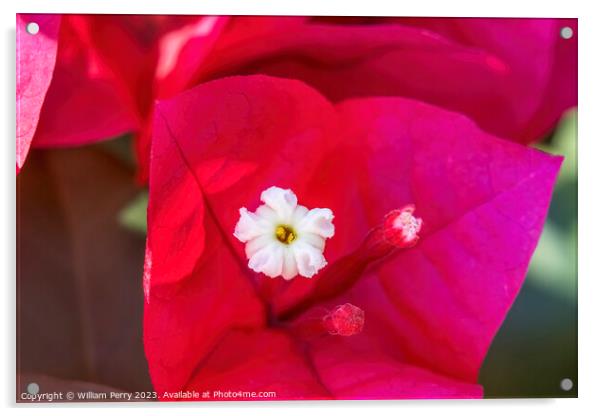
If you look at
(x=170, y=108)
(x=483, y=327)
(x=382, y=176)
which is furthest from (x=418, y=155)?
(x=170, y=108)

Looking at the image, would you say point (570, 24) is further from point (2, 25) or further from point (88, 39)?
point (2, 25)

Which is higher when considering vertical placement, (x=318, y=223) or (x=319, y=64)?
(x=319, y=64)

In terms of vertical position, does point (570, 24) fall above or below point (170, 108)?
above

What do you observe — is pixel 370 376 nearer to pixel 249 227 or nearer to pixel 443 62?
pixel 249 227

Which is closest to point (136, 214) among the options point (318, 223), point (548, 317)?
point (318, 223)

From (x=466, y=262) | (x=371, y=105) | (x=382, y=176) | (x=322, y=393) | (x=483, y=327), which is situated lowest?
(x=322, y=393)

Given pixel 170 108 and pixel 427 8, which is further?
pixel 427 8
